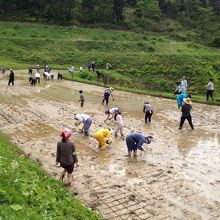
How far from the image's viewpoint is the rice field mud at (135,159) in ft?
35.1

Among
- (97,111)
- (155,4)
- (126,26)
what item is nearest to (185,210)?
(97,111)

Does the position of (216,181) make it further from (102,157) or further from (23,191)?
(23,191)

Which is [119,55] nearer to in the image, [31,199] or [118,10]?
[118,10]

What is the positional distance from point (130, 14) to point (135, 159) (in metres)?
58.8

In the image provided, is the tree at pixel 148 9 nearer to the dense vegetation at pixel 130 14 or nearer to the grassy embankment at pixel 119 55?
the dense vegetation at pixel 130 14

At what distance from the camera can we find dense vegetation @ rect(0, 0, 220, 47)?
209ft

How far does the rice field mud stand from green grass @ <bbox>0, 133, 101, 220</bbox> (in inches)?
42.1

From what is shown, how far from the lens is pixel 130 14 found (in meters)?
70.1

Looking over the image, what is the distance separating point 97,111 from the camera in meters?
22.9

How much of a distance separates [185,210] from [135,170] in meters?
3.05

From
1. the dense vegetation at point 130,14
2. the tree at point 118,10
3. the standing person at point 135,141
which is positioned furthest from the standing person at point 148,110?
the tree at point 118,10

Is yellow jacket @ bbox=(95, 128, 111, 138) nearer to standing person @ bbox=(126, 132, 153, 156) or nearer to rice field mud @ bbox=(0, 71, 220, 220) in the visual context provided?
rice field mud @ bbox=(0, 71, 220, 220)

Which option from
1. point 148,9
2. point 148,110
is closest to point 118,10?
point 148,9

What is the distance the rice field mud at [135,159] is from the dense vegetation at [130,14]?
39864 millimetres
